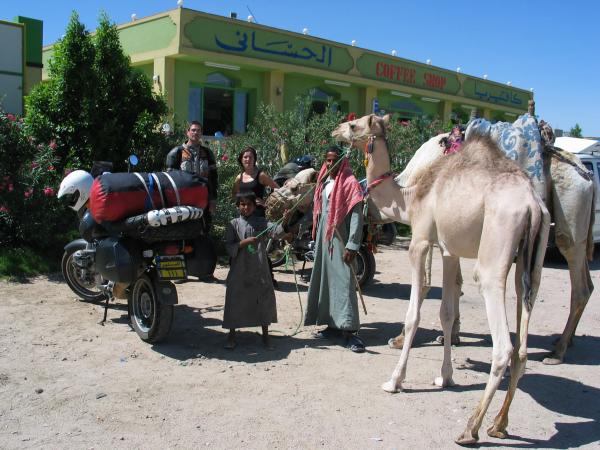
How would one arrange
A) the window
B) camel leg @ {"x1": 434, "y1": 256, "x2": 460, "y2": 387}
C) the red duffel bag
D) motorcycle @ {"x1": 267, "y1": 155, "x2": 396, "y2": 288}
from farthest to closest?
the window → motorcycle @ {"x1": 267, "y1": 155, "x2": 396, "y2": 288} → the red duffel bag → camel leg @ {"x1": 434, "y1": 256, "x2": 460, "y2": 387}

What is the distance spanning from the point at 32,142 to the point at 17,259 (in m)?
1.77

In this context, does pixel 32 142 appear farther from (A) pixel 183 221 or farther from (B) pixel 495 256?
(B) pixel 495 256

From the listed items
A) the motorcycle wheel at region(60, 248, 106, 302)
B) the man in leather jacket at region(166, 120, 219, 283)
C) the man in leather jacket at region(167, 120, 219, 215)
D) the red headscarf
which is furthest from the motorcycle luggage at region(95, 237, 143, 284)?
the man in leather jacket at region(167, 120, 219, 215)

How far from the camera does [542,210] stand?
4371 mm

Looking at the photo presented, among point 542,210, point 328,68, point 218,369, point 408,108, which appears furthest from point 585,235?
point 408,108

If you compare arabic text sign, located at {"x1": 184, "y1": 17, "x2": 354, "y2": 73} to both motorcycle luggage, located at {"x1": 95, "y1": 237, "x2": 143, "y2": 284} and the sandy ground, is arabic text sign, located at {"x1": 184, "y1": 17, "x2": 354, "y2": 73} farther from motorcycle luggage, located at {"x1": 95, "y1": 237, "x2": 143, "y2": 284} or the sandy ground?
motorcycle luggage, located at {"x1": 95, "y1": 237, "x2": 143, "y2": 284}

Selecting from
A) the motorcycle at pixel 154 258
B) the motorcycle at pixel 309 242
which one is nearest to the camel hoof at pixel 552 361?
the motorcycle at pixel 309 242

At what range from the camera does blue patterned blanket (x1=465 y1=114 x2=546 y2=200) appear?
6.23 metres

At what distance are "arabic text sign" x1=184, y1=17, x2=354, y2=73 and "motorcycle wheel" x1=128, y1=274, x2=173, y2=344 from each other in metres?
12.3

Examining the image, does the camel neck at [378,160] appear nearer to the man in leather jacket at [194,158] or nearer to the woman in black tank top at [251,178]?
the woman in black tank top at [251,178]

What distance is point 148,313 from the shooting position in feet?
20.2

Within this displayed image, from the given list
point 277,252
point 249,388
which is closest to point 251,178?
point 277,252

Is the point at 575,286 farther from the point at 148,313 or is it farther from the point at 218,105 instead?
the point at 218,105

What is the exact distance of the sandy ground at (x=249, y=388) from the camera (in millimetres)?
4238
